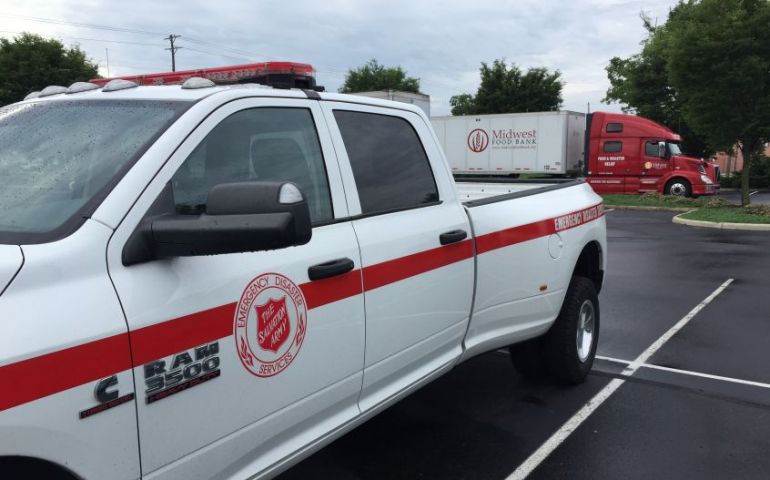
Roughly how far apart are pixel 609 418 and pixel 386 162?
7.60ft

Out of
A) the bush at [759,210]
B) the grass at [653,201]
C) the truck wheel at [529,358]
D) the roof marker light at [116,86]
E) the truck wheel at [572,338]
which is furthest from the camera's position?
the grass at [653,201]

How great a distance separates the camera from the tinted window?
9.74ft

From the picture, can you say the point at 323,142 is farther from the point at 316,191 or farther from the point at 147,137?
the point at 147,137

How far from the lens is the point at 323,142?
2775 millimetres

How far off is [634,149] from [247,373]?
81.6 feet

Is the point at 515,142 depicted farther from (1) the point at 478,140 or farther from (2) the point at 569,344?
(2) the point at 569,344

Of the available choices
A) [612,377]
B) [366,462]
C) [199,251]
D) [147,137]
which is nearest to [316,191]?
[147,137]

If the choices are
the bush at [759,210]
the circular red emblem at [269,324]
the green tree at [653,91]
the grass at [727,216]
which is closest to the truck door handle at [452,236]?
the circular red emblem at [269,324]

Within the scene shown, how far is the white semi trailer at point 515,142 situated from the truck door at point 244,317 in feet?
72.0

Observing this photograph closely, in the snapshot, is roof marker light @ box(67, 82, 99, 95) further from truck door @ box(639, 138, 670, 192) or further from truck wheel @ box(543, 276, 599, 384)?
truck door @ box(639, 138, 670, 192)

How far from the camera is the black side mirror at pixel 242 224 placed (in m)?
1.78

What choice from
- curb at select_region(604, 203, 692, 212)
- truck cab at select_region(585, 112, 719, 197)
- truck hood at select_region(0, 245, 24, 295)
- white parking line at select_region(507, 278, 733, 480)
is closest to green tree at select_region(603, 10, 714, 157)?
truck cab at select_region(585, 112, 719, 197)

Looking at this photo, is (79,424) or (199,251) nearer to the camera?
(79,424)

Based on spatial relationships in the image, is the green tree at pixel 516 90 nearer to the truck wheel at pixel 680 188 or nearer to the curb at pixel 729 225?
the truck wheel at pixel 680 188
